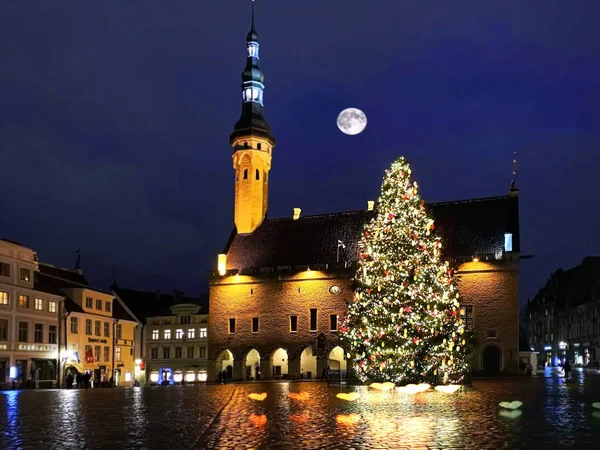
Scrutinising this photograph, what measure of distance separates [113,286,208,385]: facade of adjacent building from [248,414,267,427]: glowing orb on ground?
58.4 metres

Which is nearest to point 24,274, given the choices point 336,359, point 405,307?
point 336,359

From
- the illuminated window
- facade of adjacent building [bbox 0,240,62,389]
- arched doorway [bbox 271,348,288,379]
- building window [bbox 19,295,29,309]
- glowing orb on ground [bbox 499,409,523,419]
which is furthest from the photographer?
arched doorway [bbox 271,348,288,379]

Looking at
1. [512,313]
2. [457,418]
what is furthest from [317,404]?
[512,313]

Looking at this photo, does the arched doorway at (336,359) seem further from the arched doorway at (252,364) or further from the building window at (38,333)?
the building window at (38,333)

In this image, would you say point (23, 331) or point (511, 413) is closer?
point (511, 413)

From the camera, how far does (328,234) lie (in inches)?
2655

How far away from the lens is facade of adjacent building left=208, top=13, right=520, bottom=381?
190 feet

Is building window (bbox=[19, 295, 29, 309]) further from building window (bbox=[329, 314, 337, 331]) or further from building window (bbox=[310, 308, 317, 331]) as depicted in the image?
building window (bbox=[329, 314, 337, 331])

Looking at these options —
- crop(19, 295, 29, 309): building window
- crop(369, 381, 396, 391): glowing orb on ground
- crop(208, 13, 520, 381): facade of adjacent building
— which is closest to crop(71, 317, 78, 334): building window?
crop(19, 295, 29, 309): building window

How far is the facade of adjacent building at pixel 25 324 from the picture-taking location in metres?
49.2

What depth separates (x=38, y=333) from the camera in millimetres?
53406

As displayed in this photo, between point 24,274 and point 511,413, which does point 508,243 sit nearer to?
point 24,274

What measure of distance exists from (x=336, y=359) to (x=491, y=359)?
42.8ft

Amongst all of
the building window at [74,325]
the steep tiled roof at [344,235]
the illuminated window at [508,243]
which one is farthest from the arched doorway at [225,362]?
the illuminated window at [508,243]
